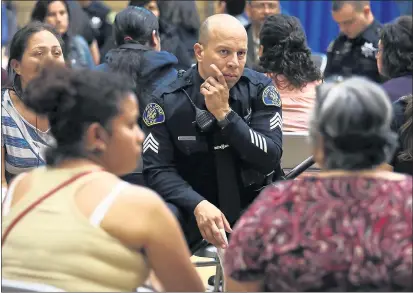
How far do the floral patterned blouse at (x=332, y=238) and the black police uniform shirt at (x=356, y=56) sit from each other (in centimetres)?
465

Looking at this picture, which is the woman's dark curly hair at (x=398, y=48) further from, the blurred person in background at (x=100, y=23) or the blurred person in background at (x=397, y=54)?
the blurred person in background at (x=100, y=23)

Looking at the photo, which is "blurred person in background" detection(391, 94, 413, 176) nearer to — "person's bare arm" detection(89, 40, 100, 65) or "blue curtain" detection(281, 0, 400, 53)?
"person's bare arm" detection(89, 40, 100, 65)

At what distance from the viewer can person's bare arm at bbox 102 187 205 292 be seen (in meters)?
2.66

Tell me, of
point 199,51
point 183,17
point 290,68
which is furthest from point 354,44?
→ point 199,51

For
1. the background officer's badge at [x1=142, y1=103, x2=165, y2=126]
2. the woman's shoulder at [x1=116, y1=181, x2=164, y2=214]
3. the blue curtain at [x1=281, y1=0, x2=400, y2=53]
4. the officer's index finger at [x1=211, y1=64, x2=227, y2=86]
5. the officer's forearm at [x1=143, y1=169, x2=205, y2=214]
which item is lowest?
the blue curtain at [x1=281, y1=0, x2=400, y2=53]

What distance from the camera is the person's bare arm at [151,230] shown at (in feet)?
8.73

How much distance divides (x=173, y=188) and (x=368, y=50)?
3493 millimetres

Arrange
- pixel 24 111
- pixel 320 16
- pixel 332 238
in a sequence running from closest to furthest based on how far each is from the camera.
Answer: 1. pixel 332 238
2. pixel 24 111
3. pixel 320 16

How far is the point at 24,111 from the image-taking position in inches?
172

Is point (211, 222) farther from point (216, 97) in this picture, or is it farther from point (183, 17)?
point (183, 17)

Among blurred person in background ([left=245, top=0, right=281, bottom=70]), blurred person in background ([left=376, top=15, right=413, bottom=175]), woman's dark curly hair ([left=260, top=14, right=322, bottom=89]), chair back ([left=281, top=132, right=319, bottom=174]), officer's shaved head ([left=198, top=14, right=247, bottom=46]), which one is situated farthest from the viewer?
blurred person in background ([left=245, top=0, right=281, bottom=70])

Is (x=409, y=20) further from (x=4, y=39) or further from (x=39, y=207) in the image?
(x=4, y=39)

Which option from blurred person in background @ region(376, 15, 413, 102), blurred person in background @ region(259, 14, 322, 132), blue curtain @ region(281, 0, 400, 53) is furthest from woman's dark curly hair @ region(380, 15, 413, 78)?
blue curtain @ region(281, 0, 400, 53)

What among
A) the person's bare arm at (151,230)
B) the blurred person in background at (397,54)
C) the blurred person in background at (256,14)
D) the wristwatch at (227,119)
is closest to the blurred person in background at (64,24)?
the blurred person in background at (256,14)
